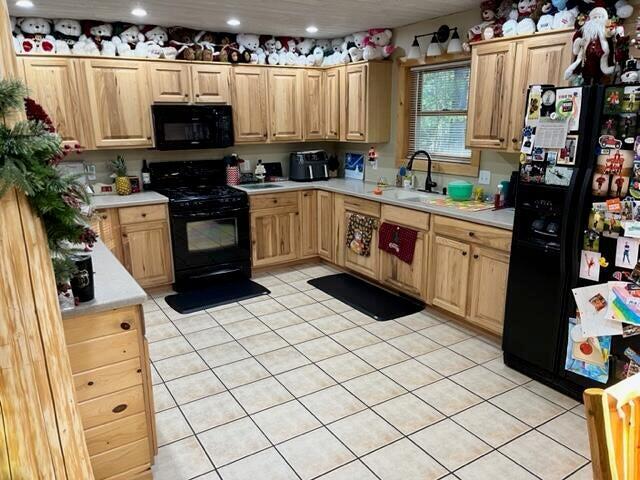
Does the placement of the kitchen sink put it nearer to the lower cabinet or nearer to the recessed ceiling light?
the recessed ceiling light

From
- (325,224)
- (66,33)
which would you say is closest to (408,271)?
(325,224)

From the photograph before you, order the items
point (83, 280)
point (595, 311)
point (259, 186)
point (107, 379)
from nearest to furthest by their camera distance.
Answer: point (83, 280), point (107, 379), point (595, 311), point (259, 186)

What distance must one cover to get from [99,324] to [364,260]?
2.97 m

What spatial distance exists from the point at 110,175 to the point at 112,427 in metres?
3.12

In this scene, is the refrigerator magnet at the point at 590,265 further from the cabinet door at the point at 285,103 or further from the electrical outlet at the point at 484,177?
the cabinet door at the point at 285,103

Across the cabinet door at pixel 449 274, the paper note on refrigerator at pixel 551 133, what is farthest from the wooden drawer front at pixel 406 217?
the paper note on refrigerator at pixel 551 133

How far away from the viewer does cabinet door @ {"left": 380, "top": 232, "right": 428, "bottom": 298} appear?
12.5 feet

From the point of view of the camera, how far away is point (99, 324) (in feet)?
6.02

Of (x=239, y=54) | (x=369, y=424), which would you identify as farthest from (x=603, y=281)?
(x=239, y=54)

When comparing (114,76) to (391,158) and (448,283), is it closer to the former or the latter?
(391,158)

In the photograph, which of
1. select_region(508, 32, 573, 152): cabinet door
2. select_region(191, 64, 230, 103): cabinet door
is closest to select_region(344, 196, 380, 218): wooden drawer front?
select_region(508, 32, 573, 152): cabinet door

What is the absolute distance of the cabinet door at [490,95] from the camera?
3293mm

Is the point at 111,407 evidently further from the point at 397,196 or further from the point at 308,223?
the point at 308,223

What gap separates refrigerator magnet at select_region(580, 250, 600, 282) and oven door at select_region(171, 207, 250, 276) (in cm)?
300
